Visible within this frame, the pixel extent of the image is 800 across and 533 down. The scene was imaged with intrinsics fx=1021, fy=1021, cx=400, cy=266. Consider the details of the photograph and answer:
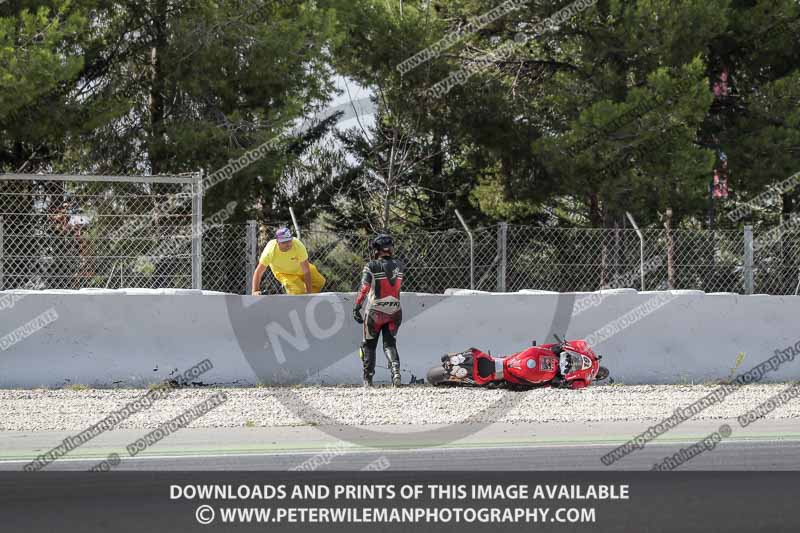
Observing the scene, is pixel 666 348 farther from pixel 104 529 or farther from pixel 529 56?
pixel 529 56

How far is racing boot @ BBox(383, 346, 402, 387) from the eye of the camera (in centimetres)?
1041

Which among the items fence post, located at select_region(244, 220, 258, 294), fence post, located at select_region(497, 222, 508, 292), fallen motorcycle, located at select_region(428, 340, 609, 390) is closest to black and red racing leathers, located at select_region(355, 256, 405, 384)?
fallen motorcycle, located at select_region(428, 340, 609, 390)

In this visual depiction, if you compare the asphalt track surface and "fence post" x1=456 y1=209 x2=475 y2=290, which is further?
"fence post" x1=456 y1=209 x2=475 y2=290

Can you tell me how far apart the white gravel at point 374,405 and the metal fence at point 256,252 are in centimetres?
157

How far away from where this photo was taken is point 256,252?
39.0 ft

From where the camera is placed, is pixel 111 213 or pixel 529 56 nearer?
pixel 111 213

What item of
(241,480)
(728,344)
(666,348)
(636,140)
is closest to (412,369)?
(666,348)

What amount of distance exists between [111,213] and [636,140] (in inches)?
351

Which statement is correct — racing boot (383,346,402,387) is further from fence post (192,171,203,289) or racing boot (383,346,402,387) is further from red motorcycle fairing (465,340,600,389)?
fence post (192,171,203,289)

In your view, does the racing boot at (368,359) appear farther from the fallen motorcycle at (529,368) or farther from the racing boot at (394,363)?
the fallen motorcycle at (529,368)

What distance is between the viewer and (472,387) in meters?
10.4

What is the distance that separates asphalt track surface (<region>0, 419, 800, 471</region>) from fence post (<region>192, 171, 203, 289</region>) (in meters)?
3.01

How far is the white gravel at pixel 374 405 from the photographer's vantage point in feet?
28.1

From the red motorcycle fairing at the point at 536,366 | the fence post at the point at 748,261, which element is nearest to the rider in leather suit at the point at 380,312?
the red motorcycle fairing at the point at 536,366
